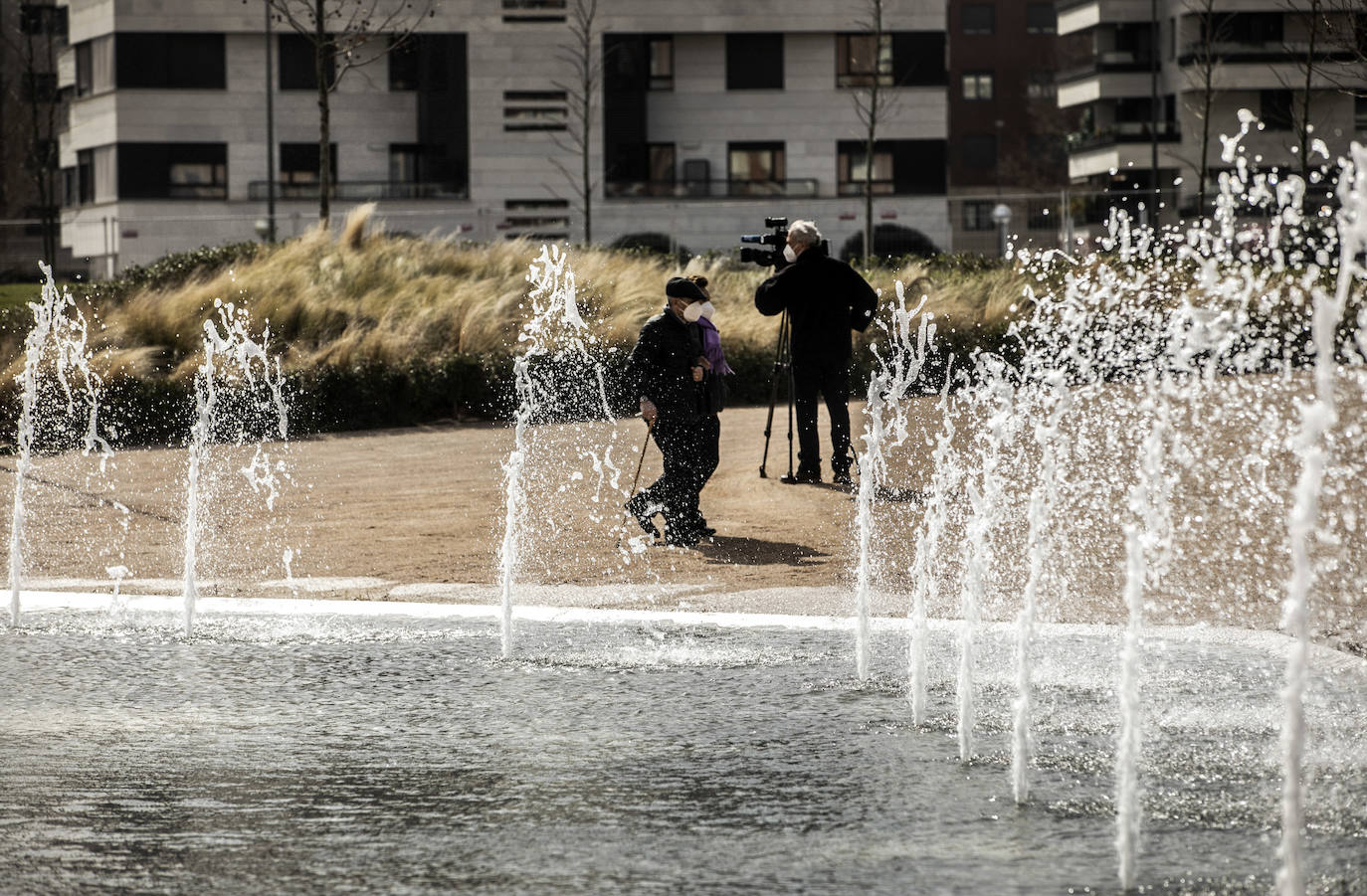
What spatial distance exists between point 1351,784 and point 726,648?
10.1ft

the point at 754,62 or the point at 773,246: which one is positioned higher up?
the point at 754,62

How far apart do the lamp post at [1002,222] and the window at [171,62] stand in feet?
90.1

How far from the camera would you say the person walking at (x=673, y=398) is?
11594mm

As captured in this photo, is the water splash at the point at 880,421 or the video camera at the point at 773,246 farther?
the video camera at the point at 773,246

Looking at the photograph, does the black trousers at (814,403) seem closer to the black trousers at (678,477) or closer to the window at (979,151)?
the black trousers at (678,477)

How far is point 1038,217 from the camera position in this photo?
1371 inches

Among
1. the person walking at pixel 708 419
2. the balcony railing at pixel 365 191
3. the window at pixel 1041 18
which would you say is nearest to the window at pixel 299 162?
the balcony railing at pixel 365 191

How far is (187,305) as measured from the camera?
69.3 feet

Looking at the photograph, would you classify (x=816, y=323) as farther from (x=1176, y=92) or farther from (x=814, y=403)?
(x=1176, y=92)

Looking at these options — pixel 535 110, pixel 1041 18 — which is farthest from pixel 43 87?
pixel 1041 18

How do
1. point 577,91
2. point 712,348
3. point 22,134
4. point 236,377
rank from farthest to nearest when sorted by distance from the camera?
point 22,134 < point 577,91 < point 236,377 < point 712,348

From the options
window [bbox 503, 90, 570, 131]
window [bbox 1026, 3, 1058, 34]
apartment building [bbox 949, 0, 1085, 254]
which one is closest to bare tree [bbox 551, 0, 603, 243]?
window [bbox 503, 90, 570, 131]

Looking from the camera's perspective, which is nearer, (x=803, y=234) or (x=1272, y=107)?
(x=803, y=234)

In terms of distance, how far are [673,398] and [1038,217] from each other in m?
24.2
